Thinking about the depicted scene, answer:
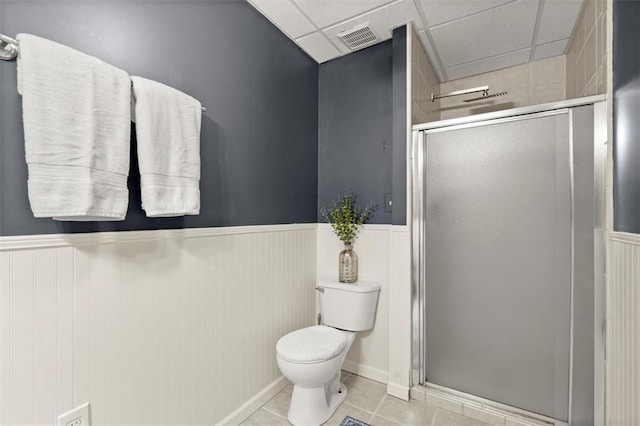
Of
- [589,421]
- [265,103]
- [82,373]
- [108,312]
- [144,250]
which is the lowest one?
[589,421]

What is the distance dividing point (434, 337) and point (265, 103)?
68.2 inches

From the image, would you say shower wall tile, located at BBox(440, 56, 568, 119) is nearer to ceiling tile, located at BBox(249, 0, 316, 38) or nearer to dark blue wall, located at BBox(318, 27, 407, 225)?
dark blue wall, located at BBox(318, 27, 407, 225)

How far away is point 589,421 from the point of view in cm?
137

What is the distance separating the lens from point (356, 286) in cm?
187

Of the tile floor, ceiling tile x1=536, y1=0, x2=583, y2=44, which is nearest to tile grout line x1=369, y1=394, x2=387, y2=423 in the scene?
the tile floor

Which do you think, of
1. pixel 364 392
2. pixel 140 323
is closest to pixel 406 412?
pixel 364 392

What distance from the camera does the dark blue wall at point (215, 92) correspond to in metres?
0.88

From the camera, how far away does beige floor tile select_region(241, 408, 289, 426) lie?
154 cm

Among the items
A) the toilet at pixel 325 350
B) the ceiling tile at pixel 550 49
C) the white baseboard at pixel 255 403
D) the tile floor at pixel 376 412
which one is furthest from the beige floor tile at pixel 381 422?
the ceiling tile at pixel 550 49

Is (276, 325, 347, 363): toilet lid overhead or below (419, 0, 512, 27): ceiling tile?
below

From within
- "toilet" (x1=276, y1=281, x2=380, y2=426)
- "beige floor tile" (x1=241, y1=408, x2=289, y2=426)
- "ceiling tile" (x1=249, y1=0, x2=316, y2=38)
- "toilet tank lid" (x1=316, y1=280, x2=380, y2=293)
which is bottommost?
"beige floor tile" (x1=241, y1=408, x2=289, y2=426)

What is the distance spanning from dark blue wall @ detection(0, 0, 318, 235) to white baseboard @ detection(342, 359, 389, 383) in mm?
1055

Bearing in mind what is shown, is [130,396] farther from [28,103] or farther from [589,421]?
[589,421]

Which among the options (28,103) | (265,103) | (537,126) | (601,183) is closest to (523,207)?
(601,183)
